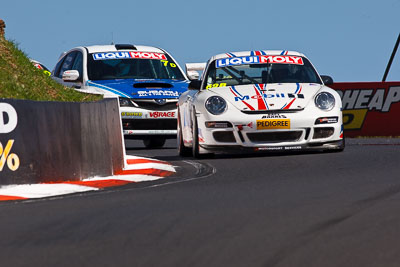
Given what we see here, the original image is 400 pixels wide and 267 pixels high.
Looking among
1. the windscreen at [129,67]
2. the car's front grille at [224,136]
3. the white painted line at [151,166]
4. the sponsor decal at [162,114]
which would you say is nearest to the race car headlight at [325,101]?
the car's front grille at [224,136]

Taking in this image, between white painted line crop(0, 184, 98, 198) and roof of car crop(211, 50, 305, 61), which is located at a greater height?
roof of car crop(211, 50, 305, 61)

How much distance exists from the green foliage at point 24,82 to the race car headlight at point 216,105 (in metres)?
2.13

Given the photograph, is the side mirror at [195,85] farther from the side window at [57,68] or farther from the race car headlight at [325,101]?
the side window at [57,68]

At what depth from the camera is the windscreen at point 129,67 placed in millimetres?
15742

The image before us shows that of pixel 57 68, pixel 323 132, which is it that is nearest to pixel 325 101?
pixel 323 132

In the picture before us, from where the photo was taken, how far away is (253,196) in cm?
727

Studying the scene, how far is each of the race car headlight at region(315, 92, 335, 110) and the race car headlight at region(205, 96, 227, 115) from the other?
1110 millimetres

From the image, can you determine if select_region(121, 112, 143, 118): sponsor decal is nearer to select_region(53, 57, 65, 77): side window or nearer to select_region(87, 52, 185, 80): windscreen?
select_region(87, 52, 185, 80): windscreen

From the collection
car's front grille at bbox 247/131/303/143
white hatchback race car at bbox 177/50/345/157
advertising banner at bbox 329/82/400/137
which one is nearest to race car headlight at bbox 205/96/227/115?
white hatchback race car at bbox 177/50/345/157

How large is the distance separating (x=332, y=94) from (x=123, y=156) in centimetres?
273

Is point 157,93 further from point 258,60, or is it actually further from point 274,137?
point 274,137

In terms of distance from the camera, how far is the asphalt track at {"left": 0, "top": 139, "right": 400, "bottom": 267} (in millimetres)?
4750

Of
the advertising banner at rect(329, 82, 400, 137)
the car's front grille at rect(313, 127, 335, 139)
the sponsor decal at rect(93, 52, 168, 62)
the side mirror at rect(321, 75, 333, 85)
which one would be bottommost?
the advertising banner at rect(329, 82, 400, 137)

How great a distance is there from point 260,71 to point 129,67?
375cm
